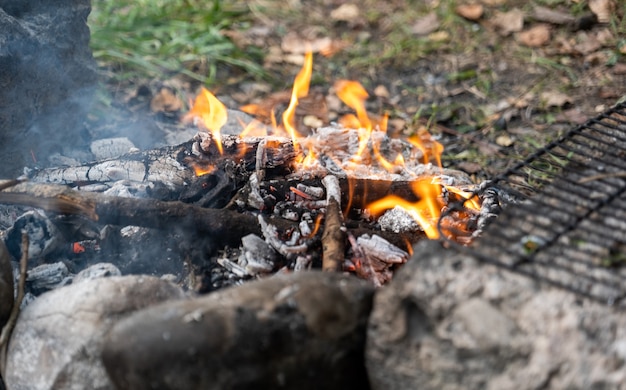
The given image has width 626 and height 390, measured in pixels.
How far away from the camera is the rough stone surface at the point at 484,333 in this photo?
6.38 feet

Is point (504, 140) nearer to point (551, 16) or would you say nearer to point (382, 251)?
point (551, 16)

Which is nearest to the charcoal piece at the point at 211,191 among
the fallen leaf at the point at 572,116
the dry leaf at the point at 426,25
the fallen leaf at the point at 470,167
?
the fallen leaf at the point at 470,167

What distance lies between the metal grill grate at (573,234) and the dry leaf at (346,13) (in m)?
4.79

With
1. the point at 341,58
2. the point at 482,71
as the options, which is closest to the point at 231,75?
the point at 341,58

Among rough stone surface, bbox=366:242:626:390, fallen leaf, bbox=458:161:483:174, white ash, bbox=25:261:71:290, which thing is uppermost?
rough stone surface, bbox=366:242:626:390

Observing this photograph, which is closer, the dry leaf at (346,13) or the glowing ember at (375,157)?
the glowing ember at (375,157)

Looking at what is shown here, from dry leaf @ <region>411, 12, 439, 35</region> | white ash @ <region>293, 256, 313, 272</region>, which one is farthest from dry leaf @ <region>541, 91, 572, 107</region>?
white ash @ <region>293, 256, 313, 272</region>

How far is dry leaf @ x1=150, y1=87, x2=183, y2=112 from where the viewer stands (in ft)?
17.6

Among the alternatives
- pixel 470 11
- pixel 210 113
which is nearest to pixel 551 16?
pixel 470 11

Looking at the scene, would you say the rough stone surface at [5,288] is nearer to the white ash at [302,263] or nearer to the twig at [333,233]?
the white ash at [302,263]

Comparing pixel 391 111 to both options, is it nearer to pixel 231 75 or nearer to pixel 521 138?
pixel 521 138

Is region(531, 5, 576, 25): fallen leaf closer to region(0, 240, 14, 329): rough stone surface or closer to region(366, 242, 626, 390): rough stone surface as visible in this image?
region(366, 242, 626, 390): rough stone surface

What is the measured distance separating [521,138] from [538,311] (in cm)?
350

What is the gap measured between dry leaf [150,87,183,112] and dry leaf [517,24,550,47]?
334 centimetres
